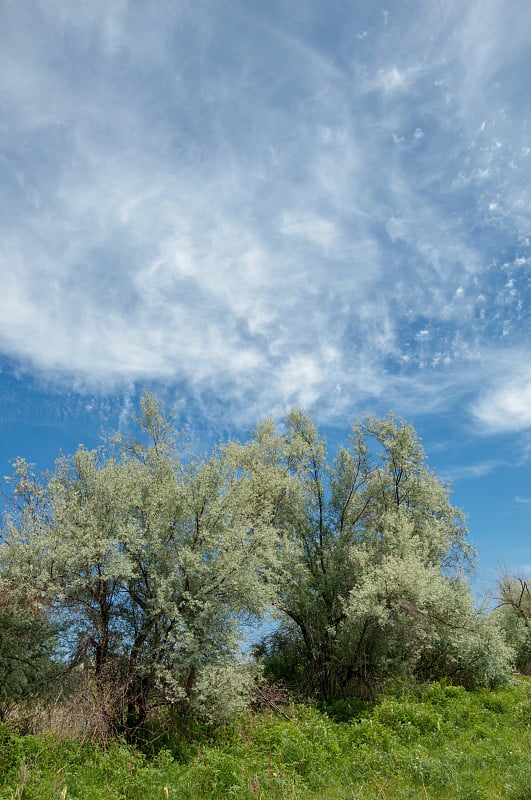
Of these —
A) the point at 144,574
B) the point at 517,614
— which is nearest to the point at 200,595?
the point at 144,574

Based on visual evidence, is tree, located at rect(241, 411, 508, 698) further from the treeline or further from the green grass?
the green grass

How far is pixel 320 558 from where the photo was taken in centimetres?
2655

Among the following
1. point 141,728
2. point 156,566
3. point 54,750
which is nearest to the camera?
point 54,750

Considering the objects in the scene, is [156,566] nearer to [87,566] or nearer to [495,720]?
[87,566]

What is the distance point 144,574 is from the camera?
58.7 feet

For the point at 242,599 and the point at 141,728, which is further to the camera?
the point at 242,599

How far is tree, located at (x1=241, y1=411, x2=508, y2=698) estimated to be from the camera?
22016mm

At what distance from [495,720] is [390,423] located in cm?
1488

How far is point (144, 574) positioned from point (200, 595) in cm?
218

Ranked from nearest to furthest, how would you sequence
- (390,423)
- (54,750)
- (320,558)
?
(54,750) → (320,558) → (390,423)

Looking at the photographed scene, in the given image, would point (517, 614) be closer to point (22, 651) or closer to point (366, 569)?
point (366, 569)

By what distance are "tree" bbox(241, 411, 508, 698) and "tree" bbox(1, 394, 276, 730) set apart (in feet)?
11.4

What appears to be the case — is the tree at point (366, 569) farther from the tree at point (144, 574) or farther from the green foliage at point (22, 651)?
the green foliage at point (22, 651)

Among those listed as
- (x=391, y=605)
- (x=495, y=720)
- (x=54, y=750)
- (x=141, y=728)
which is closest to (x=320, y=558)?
(x=391, y=605)
